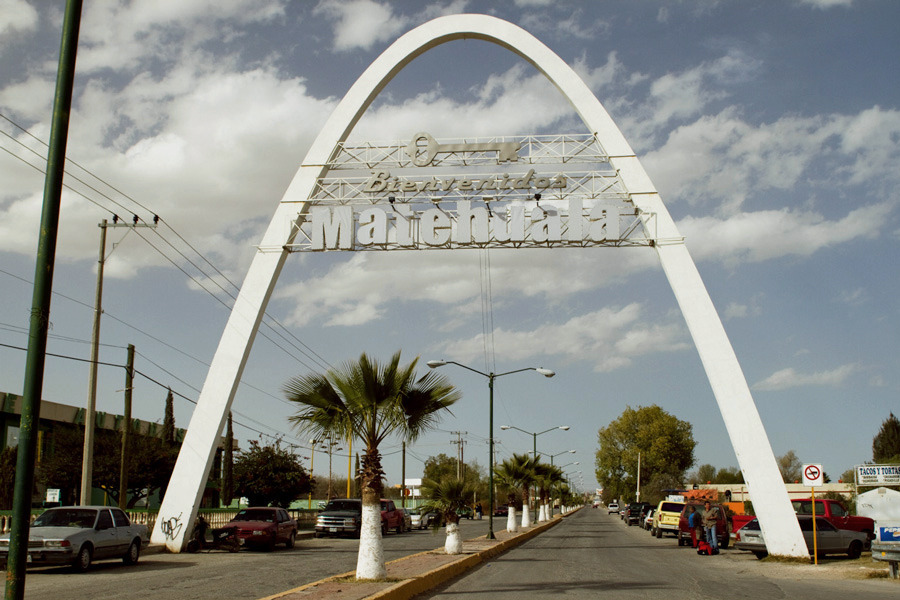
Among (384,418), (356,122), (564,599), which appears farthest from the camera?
(356,122)

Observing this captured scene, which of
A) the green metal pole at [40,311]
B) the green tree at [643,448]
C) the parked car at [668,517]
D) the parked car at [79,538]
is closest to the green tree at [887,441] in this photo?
the green tree at [643,448]

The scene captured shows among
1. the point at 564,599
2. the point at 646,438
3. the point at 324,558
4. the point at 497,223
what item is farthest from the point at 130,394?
the point at 646,438

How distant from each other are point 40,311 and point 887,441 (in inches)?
3722

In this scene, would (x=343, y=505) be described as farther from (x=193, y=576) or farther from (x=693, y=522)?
(x=193, y=576)

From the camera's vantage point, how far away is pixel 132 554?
2081 centimetres

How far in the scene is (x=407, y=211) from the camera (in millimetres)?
25781

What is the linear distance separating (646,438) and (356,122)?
249ft

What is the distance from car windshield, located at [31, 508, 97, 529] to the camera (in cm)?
1883

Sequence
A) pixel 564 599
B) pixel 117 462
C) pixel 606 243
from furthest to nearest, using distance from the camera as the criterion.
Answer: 1. pixel 117 462
2. pixel 606 243
3. pixel 564 599

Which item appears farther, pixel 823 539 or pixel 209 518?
pixel 209 518

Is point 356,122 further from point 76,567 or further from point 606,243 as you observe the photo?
point 76,567

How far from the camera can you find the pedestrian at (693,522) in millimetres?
29359

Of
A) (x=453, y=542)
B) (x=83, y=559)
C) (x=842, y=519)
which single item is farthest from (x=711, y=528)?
(x=83, y=559)

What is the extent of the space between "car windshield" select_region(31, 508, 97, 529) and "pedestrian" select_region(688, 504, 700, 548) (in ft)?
66.0
